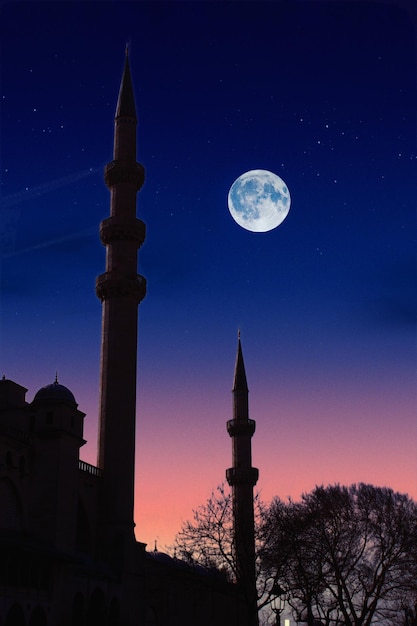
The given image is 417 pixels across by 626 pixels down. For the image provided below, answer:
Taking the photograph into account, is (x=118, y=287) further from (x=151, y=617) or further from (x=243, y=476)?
(x=243, y=476)

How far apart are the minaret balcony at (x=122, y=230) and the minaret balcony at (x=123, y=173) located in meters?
2.88

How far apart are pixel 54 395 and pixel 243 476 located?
1212 inches

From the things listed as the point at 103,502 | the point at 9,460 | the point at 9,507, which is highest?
the point at 9,460

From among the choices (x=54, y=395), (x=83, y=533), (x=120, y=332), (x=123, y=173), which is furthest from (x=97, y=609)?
(x=123, y=173)

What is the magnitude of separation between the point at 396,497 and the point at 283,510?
833cm

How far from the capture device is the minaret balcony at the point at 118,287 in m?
51.2

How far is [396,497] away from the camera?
178ft

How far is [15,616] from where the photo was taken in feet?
116

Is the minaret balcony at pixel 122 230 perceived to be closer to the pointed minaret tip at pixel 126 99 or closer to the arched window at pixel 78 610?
the pointed minaret tip at pixel 126 99

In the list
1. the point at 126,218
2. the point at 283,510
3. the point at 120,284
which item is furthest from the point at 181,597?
the point at 126,218

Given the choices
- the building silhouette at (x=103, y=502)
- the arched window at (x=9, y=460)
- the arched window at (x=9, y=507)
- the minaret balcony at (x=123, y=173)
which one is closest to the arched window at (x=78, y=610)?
the building silhouette at (x=103, y=502)

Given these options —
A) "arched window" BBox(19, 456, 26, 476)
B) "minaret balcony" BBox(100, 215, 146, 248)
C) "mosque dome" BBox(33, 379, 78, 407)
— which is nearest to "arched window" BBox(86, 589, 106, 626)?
"arched window" BBox(19, 456, 26, 476)

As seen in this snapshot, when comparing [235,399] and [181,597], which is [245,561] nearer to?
[181,597]

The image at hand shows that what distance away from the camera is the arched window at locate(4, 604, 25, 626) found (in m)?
34.8
